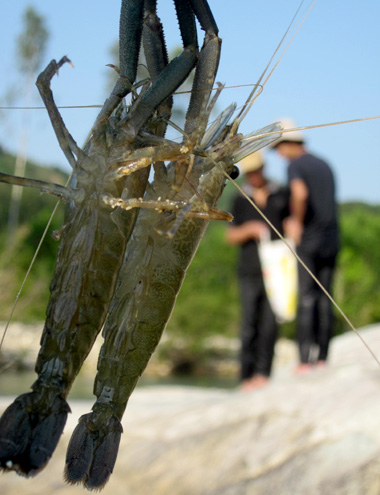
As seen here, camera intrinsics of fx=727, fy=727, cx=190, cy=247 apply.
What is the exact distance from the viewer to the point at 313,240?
625 cm

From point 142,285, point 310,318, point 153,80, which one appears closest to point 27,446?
point 142,285

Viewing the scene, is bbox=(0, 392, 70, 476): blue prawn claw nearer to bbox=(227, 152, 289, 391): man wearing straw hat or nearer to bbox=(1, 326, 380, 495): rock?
bbox=(1, 326, 380, 495): rock

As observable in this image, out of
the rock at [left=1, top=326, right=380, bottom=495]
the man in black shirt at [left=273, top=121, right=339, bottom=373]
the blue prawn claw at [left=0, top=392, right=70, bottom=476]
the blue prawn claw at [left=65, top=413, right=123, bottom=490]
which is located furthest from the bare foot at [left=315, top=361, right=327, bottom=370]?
the blue prawn claw at [left=0, top=392, right=70, bottom=476]

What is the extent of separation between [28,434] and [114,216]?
43 cm

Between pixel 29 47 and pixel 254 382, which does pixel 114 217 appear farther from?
pixel 29 47

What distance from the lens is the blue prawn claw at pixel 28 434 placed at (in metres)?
1.26

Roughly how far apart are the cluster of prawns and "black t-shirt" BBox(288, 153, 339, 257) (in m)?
4.84

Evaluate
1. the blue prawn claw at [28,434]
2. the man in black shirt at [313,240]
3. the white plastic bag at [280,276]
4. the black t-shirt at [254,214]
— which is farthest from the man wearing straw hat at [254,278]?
the blue prawn claw at [28,434]

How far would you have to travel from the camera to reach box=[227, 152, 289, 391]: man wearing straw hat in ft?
21.7

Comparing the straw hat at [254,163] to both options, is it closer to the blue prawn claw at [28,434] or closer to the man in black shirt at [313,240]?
the man in black shirt at [313,240]

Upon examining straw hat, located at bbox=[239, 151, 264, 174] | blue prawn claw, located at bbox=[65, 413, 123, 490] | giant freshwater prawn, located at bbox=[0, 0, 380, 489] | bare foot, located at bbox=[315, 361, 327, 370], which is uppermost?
straw hat, located at bbox=[239, 151, 264, 174]

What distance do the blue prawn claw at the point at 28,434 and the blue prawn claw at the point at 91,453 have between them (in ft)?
0.28

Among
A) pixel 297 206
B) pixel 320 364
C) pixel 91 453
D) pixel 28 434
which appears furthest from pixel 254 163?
pixel 28 434

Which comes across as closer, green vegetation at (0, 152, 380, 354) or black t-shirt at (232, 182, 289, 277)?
black t-shirt at (232, 182, 289, 277)
